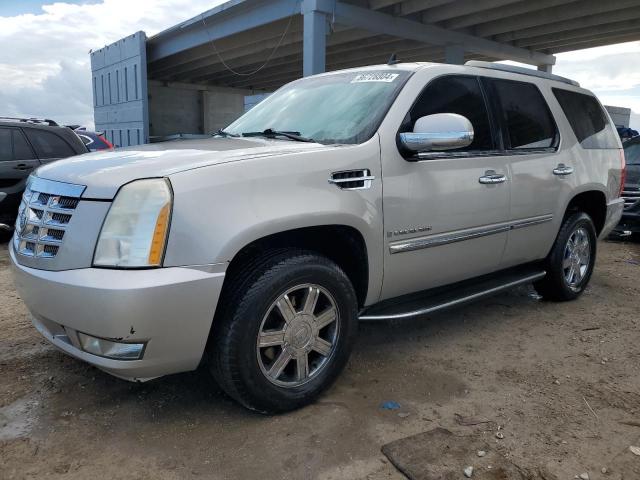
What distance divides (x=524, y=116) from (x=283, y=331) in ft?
8.69

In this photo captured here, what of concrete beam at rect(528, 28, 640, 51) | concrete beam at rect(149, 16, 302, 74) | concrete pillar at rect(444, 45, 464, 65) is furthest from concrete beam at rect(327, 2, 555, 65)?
concrete beam at rect(149, 16, 302, 74)

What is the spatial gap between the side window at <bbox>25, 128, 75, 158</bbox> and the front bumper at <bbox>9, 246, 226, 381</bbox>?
562 centimetres

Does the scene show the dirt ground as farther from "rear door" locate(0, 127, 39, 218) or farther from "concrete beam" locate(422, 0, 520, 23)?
"concrete beam" locate(422, 0, 520, 23)

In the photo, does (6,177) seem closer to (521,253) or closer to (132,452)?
(132,452)

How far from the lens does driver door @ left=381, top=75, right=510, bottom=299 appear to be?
312 cm

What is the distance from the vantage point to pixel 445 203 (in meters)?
3.36

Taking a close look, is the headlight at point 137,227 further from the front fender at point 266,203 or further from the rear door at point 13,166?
the rear door at point 13,166

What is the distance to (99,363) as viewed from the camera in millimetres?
2426

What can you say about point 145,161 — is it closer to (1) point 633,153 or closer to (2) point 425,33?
(1) point 633,153

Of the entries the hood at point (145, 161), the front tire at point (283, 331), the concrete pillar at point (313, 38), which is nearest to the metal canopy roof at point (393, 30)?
the concrete pillar at point (313, 38)

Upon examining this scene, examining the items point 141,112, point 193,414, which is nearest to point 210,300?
point 193,414

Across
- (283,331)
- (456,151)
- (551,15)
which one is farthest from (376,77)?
(551,15)

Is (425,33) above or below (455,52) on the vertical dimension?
above

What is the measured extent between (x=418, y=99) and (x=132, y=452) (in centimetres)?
253
